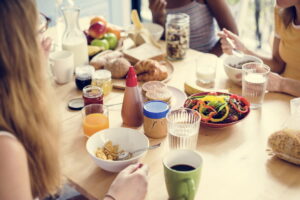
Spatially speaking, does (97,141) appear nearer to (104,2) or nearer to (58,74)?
(58,74)

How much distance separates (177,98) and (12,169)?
2.38ft

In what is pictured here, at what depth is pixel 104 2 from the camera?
3500 millimetres

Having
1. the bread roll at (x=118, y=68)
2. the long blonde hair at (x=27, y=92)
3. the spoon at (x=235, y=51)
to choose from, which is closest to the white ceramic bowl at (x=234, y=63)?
the spoon at (x=235, y=51)

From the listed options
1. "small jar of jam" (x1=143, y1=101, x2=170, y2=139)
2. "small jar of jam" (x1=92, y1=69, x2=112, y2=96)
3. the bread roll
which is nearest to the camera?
"small jar of jam" (x1=143, y1=101, x2=170, y2=139)

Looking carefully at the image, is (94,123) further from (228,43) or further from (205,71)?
(228,43)

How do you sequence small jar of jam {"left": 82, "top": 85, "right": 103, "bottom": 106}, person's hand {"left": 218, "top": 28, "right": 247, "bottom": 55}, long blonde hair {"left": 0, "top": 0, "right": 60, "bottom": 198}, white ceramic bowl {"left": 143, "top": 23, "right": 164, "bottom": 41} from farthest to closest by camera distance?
white ceramic bowl {"left": 143, "top": 23, "right": 164, "bottom": 41} < person's hand {"left": 218, "top": 28, "right": 247, "bottom": 55} < small jar of jam {"left": 82, "top": 85, "right": 103, "bottom": 106} < long blonde hair {"left": 0, "top": 0, "right": 60, "bottom": 198}

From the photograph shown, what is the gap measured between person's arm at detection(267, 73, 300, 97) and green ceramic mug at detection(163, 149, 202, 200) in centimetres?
61

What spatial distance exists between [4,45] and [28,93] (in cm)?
12

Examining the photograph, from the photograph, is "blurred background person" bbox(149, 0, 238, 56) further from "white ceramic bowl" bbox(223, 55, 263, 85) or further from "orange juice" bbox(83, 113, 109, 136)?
"orange juice" bbox(83, 113, 109, 136)

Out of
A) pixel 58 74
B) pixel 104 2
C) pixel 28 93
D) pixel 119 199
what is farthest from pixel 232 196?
pixel 104 2

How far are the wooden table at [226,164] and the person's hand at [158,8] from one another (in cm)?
80

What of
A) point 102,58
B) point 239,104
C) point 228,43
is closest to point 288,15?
point 228,43

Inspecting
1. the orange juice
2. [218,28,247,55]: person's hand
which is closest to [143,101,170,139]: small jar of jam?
the orange juice

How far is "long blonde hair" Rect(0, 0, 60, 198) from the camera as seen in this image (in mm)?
781
